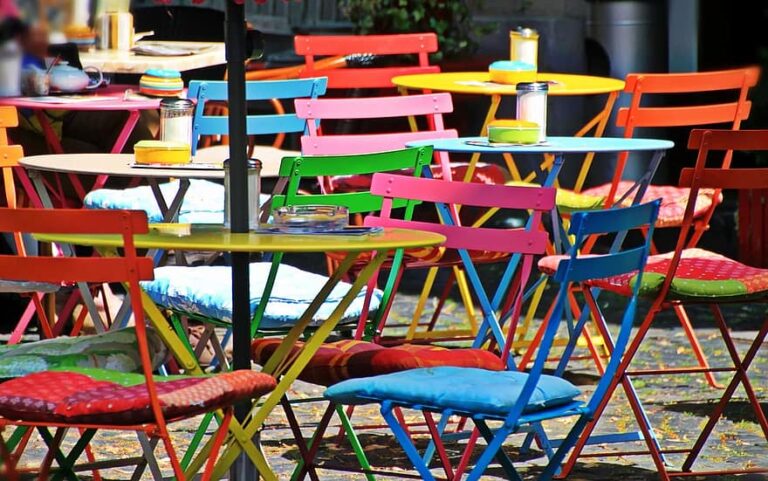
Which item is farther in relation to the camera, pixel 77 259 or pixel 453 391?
pixel 453 391

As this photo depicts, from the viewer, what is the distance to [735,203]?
36.2 ft

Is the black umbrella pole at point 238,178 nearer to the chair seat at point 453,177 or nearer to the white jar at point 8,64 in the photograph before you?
the white jar at point 8,64

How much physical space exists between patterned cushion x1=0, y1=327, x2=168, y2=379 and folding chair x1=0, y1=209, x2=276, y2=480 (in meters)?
0.31

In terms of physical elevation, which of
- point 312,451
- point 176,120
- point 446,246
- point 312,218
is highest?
point 176,120

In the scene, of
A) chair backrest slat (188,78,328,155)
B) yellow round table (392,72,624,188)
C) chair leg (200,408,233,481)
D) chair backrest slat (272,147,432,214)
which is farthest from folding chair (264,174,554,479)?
yellow round table (392,72,624,188)

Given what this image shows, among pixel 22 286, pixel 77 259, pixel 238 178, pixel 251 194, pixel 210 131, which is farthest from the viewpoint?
pixel 210 131

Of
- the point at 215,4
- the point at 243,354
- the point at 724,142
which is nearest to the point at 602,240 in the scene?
the point at 215,4

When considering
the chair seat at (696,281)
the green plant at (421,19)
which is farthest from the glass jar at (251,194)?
the green plant at (421,19)

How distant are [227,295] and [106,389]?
1013 millimetres

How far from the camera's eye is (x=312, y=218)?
3826 millimetres

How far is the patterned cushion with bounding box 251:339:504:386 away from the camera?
13.0 ft

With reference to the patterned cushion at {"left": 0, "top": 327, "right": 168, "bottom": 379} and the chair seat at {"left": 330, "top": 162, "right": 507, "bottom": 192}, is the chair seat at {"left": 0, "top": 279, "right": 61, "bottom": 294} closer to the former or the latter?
the patterned cushion at {"left": 0, "top": 327, "right": 168, "bottom": 379}

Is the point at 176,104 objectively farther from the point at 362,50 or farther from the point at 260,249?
the point at 362,50

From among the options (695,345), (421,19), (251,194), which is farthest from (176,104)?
(421,19)
